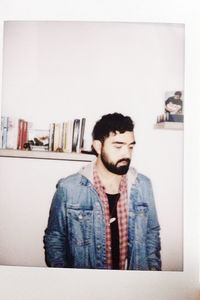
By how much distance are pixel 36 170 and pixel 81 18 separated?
42cm

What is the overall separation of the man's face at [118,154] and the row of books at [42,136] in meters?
0.07

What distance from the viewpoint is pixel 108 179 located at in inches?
35.0

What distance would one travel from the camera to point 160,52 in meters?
0.89

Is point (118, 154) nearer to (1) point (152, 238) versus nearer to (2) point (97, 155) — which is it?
(2) point (97, 155)

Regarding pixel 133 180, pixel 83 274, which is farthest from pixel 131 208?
pixel 83 274

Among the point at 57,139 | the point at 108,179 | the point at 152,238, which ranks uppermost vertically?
the point at 57,139

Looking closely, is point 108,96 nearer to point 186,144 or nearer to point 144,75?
point 144,75

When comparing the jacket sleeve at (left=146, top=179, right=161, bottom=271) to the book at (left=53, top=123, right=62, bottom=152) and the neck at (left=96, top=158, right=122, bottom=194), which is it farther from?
the book at (left=53, top=123, right=62, bottom=152)

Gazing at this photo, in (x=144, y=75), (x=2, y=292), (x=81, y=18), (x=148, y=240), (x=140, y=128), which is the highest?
(x=81, y=18)

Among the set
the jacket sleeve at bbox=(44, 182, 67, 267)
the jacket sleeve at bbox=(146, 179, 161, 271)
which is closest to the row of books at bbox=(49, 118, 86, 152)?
the jacket sleeve at bbox=(44, 182, 67, 267)

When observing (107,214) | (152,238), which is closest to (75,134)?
(107,214)

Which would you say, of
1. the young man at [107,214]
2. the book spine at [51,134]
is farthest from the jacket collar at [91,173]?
the book spine at [51,134]

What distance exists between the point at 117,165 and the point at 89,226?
0.57ft

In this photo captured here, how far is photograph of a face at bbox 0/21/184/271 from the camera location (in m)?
0.88
